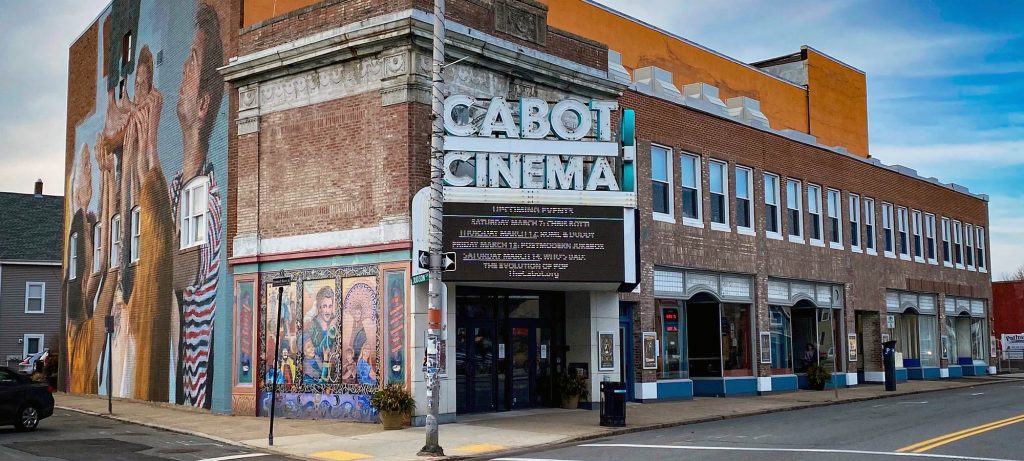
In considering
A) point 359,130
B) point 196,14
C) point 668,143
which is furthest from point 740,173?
point 196,14

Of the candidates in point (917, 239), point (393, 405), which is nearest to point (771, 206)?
point (917, 239)

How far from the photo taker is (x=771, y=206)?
114 feet

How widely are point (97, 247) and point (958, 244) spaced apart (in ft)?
129

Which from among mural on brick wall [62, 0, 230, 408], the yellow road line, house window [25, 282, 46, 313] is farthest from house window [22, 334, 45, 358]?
the yellow road line

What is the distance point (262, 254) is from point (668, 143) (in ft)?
41.9

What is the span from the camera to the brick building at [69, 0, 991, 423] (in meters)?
21.7

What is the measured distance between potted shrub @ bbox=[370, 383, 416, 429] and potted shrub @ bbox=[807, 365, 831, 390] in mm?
19004

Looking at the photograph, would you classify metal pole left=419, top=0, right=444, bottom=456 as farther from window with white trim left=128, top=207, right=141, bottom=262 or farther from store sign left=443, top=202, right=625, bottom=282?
window with white trim left=128, top=207, right=141, bottom=262

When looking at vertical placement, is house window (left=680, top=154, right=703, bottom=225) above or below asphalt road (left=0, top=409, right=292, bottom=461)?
above

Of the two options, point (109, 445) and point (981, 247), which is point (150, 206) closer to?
point (109, 445)

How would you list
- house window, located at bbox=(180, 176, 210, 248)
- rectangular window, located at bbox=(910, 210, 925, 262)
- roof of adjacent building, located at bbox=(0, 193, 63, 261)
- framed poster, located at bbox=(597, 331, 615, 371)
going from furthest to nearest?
roof of adjacent building, located at bbox=(0, 193, 63, 261)
rectangular window, located at bbox=(910, 210, 925, 262)
house window, located at bbox=(180, 176, 210, 248)
framed poster, located at bbox=(597, 331, 615, 371)

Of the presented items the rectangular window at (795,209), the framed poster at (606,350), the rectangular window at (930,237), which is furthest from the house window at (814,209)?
the framed poster at (606,350)

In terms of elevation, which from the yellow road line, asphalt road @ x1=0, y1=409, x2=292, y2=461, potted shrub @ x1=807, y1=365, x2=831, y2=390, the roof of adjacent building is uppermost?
the roof of adjacent building

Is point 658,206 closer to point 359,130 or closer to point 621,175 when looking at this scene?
point 621,175
